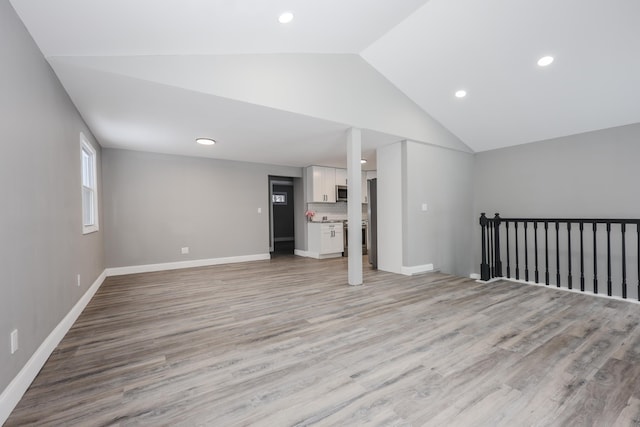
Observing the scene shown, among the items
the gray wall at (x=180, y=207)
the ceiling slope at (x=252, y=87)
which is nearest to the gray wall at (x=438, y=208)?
the ceiling slope at (x=252, y=87)

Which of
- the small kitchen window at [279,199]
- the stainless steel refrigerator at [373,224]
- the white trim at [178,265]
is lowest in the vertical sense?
the white trim at [178,265]

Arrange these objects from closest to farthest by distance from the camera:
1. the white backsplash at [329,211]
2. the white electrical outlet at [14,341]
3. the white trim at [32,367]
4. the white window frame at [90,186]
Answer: the white trim at [32,367] < the white electrical outlet at [14,341] < the white window frame at [90,186] < the white backsplash at [329,211]

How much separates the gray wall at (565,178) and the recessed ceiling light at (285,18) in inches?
188

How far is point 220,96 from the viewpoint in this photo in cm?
285

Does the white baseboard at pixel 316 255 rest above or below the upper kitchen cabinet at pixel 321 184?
A: below

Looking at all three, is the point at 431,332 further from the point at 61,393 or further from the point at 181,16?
the point at 181,16

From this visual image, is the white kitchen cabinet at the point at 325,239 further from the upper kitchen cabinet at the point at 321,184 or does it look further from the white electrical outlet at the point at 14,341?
the white electrical outlet at the point at 14,341

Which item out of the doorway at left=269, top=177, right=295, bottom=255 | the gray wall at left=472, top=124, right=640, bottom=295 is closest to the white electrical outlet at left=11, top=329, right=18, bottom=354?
the gray wall at left=472, top=124, right=640, bottom=295

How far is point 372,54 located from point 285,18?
1.74 metres

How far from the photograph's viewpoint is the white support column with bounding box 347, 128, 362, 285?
395 cm

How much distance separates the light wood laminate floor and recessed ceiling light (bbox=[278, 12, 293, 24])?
2701mm

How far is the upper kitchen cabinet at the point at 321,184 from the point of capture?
6863mm

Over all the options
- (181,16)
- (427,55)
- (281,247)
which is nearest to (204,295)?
(181,16)

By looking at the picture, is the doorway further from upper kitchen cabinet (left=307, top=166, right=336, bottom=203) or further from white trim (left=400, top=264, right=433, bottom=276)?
white trim (left=400, top=264, right=433, bottom=276)
